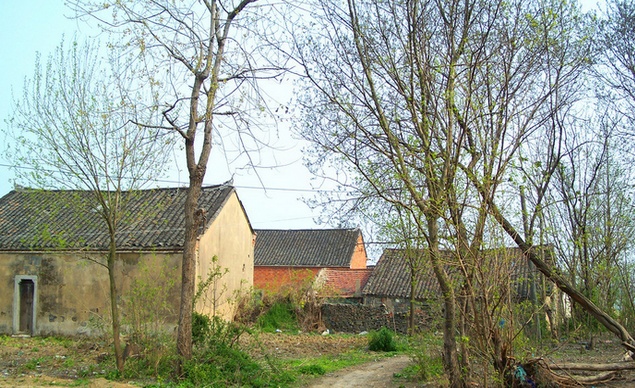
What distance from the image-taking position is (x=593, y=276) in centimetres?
1728

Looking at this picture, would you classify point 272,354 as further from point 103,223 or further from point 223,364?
point 103,223

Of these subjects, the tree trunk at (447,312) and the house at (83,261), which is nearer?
the tree trunk at (447,312)

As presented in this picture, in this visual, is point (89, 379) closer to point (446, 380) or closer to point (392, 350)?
point (446, 380)

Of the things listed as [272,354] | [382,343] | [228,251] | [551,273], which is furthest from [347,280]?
[551,273]

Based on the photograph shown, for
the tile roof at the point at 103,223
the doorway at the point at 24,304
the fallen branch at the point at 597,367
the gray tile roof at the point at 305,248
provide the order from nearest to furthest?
the fallen branch at the point at 597,367 < the tile roof at the point at 103,223 < the doorway at the point at 24,304 < the gray tile roof at the point at 305,248

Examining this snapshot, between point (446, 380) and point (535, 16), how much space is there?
623 cm

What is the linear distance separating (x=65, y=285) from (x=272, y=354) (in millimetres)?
8643

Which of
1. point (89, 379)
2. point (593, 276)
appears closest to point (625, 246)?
point (593, 276)

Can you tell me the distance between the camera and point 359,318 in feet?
80.0

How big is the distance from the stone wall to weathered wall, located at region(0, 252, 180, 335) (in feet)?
27.0

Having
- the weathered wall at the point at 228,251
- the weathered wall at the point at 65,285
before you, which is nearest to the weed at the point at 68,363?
the weathered wall at the point at 65,285

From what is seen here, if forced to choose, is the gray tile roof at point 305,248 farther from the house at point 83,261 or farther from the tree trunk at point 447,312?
the tree trunk at point 447,312

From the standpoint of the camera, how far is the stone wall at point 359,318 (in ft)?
78.6

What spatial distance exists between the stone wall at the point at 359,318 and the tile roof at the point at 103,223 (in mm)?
7068
